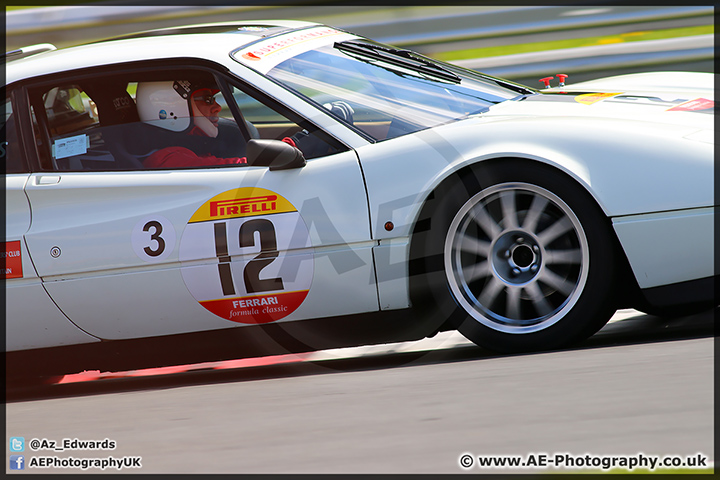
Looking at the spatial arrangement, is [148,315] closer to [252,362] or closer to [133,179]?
[133,179]

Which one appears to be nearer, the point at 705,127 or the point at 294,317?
the point at 705,127

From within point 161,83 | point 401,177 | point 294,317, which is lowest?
point 294,317

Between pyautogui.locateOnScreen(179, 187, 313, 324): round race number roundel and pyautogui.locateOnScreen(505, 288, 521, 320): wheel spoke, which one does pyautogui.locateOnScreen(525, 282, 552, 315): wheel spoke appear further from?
pyautogui.locateOnScreen(179, 187, 313, 324): round race number roundel

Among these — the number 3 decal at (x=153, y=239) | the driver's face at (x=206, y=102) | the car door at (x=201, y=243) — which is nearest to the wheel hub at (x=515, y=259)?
the car door at (x=201, y=243)

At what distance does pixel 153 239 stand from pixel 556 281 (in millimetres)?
→ 1584

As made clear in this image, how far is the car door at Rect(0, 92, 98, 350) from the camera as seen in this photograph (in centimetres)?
364

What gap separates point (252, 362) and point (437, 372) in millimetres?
1540

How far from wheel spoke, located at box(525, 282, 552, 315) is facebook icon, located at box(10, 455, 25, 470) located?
183 cm

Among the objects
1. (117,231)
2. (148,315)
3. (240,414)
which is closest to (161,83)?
(117,231)

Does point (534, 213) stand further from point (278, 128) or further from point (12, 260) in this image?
point (12, 260)

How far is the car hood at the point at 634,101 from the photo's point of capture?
11.1 ft

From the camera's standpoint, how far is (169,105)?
12.5ft

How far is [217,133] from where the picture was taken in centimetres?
373

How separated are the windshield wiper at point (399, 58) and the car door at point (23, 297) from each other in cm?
159
